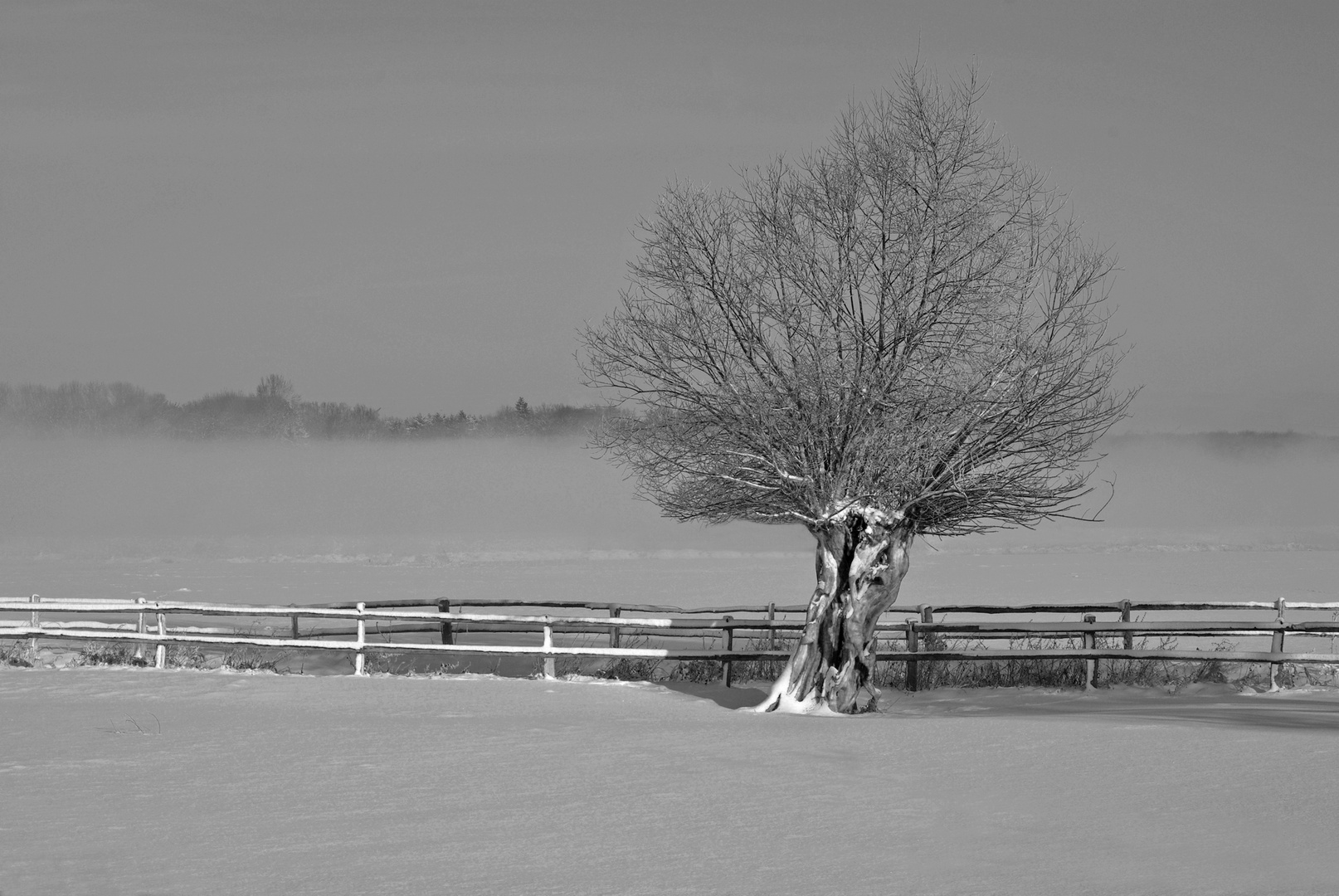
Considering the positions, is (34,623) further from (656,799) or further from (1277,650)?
(1277,650)

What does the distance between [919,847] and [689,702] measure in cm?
915

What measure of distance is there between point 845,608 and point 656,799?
6778 mm

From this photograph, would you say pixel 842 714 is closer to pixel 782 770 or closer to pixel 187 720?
pixel 782 770

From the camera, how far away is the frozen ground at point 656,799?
28.0 feet

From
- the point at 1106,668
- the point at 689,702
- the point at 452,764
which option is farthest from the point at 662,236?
the point at 1106,668

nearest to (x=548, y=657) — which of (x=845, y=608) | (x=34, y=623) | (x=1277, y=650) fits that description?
(x=845, y=608)

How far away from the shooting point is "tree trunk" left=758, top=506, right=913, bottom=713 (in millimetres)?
17219

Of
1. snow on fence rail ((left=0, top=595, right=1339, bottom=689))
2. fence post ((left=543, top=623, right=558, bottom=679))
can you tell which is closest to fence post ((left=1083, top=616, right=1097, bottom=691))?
snow on fence rail ((left=0, top=595, right=1339, bottom=689))

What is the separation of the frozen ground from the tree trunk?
86 centimetres

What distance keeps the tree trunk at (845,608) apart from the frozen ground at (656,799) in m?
0.86

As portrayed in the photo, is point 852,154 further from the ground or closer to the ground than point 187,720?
further from the ground

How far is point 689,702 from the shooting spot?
1827cm

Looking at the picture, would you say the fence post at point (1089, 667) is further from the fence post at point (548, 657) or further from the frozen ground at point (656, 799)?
the fence post at point (548, 657)

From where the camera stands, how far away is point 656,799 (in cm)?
1105
